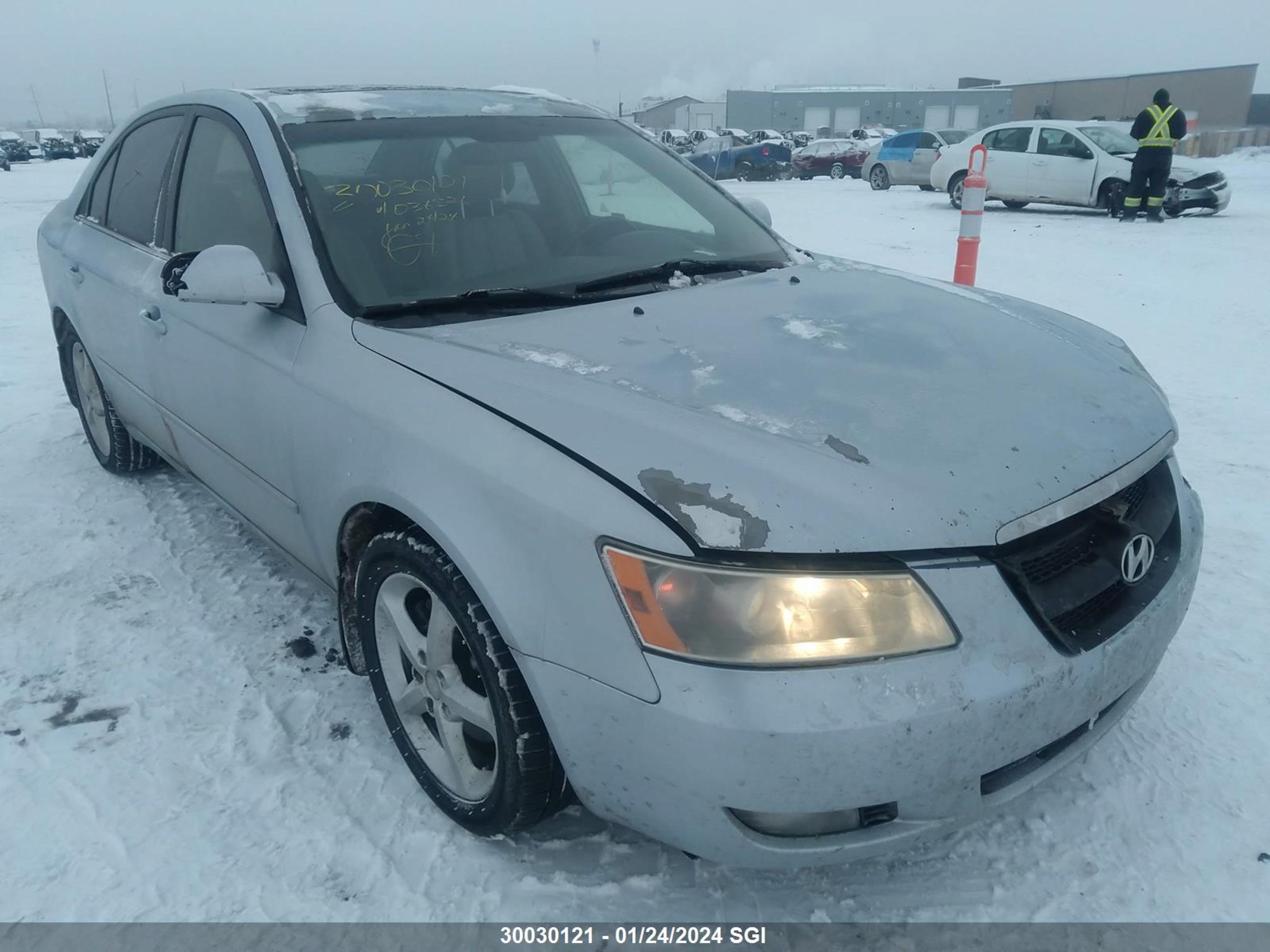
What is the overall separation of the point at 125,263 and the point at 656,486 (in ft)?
8.74

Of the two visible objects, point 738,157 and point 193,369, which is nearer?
point 193,369

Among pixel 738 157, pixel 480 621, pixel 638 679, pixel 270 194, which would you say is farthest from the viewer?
pixel 738 157

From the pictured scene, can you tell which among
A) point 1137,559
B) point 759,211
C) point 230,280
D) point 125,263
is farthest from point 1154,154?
point 230,280

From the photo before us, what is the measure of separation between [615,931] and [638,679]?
626mm

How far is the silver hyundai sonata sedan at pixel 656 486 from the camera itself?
1.50 meters

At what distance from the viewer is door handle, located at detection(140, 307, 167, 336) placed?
2896 millimetres

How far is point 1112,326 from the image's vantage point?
244 inches

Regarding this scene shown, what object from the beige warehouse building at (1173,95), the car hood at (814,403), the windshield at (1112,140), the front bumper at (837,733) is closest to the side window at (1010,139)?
the windshield at (1112,140)

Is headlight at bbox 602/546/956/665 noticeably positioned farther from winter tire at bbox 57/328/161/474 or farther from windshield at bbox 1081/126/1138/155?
windshield at bbox 1081/126/1138/155

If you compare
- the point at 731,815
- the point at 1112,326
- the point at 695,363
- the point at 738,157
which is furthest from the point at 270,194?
the point at 738,157

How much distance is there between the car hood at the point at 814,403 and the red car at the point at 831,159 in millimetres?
23920

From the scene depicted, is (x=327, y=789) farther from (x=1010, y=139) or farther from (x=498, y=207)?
(x=1010, y=139)

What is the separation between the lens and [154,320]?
2.95 meters

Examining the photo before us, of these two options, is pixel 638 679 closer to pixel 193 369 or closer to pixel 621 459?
pixel 621 459
